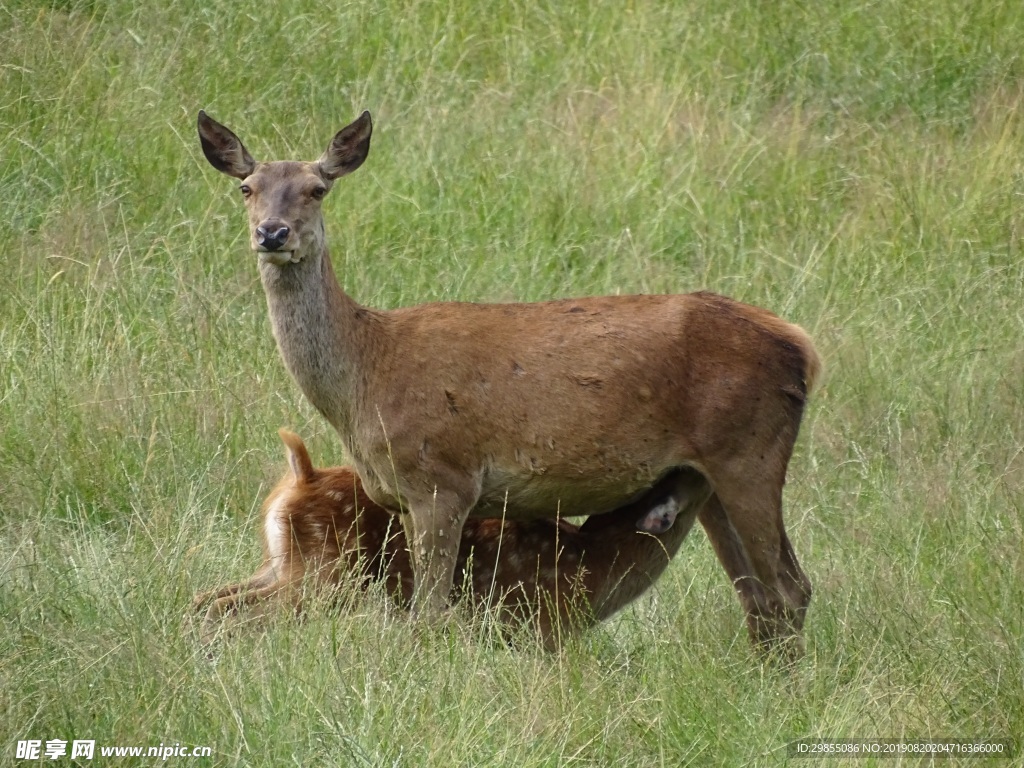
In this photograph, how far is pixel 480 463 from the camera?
254 inches

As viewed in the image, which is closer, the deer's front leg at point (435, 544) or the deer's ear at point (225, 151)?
the deer's front leg at point (435, 544)

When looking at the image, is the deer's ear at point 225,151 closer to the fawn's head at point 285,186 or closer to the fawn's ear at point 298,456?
the fawn's head at point 285,186

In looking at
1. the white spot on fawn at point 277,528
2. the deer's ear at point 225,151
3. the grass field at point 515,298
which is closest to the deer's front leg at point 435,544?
the grass field at point 515,298

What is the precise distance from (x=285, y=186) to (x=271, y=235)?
29cm

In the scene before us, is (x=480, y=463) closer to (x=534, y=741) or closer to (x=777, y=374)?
(x=777, y=374)

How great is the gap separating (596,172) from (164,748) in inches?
240

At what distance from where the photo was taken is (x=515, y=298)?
9.13 metres

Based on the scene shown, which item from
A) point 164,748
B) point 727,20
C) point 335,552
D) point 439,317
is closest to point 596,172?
point 727,20

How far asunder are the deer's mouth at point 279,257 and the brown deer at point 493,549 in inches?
25.8

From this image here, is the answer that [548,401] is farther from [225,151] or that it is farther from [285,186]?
[225,151]

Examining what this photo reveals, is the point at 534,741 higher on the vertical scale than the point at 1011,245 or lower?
higher

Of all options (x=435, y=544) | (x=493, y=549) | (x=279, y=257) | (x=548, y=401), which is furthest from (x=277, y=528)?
(x=548, y=401)

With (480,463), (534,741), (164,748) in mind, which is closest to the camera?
(164,748)

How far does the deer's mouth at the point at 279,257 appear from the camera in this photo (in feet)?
20.8
